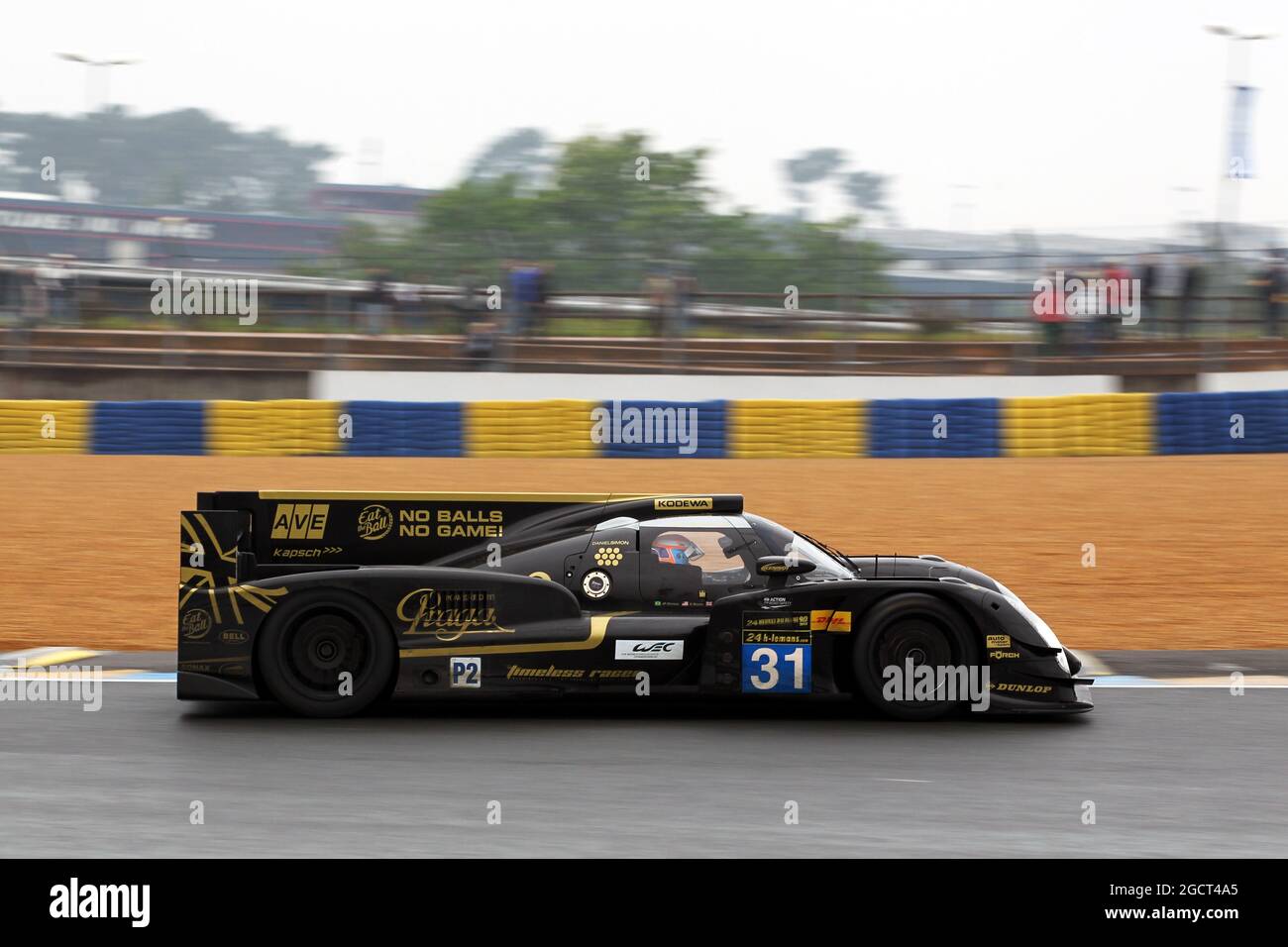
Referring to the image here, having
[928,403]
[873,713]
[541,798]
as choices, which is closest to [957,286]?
[928,403]

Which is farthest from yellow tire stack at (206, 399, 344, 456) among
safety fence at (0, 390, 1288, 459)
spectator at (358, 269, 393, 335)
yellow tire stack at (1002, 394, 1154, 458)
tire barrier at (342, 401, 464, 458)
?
yellow tire stack at (1002, 394, 1154, 458)

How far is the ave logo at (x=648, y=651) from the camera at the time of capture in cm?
687

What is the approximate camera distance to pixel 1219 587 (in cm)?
1128

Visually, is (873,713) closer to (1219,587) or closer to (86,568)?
(1219,587)

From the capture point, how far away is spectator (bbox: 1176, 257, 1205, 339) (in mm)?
22141

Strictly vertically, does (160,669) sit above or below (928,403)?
below

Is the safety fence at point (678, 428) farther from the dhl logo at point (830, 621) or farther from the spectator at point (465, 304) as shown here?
the dhl logo at point (830, 621)

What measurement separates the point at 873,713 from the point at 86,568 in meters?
7.32

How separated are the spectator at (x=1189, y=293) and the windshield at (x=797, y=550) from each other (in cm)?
1638

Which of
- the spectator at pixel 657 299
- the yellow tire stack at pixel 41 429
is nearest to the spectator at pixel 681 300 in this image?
the spectator at pixel 657 299

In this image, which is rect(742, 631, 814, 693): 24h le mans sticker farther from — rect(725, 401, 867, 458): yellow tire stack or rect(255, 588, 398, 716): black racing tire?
rect(725, 401, 867, 458): yellow tire stack

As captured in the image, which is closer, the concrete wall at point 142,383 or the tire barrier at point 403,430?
the tire barrier at point 403,430

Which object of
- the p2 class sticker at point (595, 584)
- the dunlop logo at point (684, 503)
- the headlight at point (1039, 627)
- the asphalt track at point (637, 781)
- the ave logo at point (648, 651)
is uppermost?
the dunlop logo at point (684, 503)
